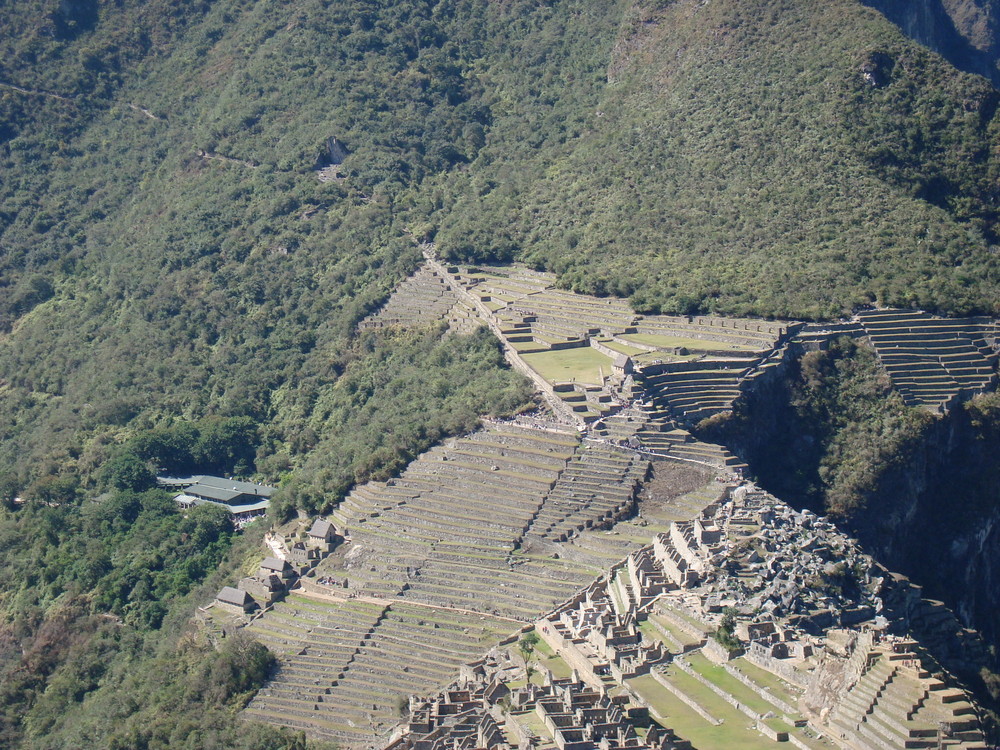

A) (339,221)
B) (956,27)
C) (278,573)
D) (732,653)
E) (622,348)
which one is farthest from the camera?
(956,27)

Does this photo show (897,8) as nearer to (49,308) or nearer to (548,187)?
(548,187)

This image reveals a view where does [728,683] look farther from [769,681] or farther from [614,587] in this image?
[614,587]

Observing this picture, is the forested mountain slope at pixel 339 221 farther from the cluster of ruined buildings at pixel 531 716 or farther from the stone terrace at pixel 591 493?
the cluster of ruined buildings at pixel 531 716

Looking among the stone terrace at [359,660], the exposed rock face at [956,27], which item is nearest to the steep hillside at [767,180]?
the exposed rock face at [956,27]

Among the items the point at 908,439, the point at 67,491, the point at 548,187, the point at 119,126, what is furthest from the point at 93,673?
the point at 119,126

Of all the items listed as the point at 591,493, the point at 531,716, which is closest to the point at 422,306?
the point at 591,493

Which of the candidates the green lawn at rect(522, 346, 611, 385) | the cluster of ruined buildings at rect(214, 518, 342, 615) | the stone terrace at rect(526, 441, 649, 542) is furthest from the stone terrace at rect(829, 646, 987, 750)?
the green lawn at rect(522, 346, 611, 385)
